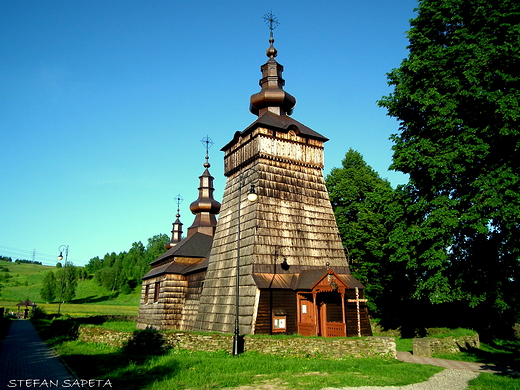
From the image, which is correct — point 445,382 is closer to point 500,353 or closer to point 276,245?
point 500,353

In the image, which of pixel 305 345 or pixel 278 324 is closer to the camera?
pixel 305 345

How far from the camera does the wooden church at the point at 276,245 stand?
1998 centimetres

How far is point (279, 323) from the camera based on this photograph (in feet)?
65.1

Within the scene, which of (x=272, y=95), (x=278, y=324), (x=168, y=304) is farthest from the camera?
(x=168, y=304)

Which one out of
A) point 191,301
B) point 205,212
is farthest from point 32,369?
point 205,212

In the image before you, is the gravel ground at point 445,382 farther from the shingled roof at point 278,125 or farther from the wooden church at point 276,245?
the shingled roof at point 278,125

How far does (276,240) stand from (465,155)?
10.3m

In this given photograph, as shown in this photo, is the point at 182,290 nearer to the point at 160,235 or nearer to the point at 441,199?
the point at 441,199

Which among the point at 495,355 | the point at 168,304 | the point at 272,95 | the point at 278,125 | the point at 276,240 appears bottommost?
the point at 495,355

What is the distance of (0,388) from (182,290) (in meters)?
22.3

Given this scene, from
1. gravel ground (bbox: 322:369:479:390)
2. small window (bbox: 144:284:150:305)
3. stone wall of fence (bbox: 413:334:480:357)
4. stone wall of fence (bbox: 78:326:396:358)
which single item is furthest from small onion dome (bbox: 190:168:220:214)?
gravel ground (bbox: 322:369:479:390)

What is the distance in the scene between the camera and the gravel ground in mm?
9891

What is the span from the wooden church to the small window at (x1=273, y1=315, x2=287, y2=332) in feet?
0.16

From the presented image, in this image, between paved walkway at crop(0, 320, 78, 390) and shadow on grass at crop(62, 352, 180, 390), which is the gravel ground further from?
paved walkway at crop(0, 320, 78, 390)
